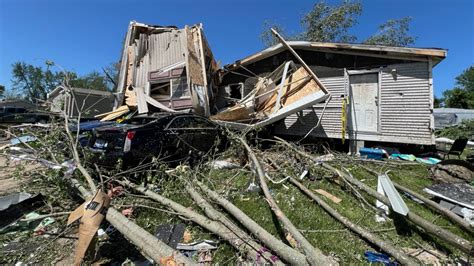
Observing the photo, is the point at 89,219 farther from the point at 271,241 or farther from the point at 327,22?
the point at 327,22

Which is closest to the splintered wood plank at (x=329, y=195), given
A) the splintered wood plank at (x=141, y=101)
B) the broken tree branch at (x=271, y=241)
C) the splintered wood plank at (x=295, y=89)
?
the broken tree branch at (x=271, y=241)

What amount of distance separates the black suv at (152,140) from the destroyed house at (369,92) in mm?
4214

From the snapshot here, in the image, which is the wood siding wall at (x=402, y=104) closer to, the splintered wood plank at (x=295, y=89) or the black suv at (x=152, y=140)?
the splintered wood plank at (x=295, y=89)

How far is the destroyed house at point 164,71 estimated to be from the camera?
10.5 metres

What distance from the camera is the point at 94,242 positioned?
283 cm

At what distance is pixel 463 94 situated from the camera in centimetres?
4281

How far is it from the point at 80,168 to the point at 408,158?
8.64 meters

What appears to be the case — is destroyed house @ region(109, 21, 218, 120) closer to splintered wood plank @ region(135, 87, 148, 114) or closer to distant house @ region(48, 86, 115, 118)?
splintered wood plank @ region(135, 87, 148, 114)

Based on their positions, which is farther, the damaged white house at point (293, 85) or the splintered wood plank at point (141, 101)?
the splintered wood plank at point (141, 101)

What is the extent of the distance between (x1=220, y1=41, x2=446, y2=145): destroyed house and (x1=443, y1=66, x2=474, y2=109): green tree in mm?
41696

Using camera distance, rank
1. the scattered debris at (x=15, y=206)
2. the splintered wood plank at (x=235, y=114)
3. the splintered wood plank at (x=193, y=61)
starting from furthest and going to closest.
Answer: the splintered wood plank at (x=193, y=61) < the splintered wood plank at (x=235, y=114) < the scattered debris at (x=15, y=206)

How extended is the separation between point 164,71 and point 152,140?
6154 millimetres

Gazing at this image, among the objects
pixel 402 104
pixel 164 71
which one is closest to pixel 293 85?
pixel 402 104

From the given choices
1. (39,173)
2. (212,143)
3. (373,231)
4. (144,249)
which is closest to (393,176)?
(373,231)
